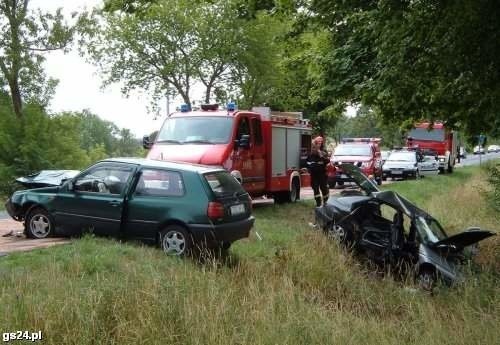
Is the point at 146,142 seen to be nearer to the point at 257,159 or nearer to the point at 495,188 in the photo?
the point at 257,159

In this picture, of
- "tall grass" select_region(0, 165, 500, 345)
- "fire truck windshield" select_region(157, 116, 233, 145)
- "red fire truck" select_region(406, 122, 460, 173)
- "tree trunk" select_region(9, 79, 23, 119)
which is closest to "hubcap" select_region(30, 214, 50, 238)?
"tall grass" select_region(0, 165, 500, 345)

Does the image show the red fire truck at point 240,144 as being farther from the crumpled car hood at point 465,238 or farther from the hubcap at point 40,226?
the crumpled car hood at point 465,238

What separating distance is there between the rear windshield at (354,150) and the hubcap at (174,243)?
18.8 metres

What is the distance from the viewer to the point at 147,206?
29.9 feet

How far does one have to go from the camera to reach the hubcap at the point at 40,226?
9789 millimetres

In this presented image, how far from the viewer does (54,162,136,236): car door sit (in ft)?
30.6

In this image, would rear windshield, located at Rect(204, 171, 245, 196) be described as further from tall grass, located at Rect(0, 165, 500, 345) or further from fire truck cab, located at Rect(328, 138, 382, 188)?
fire truck cab, located at Rect(328, 138, 382, 188)

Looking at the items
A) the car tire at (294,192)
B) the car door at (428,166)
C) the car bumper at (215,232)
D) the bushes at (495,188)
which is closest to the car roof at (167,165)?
the car bumper at (215,232)

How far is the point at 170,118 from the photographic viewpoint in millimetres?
14195

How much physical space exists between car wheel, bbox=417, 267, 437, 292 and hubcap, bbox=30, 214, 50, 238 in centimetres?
560

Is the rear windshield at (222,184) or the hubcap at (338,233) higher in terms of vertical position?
the rear windshield at (222,184)

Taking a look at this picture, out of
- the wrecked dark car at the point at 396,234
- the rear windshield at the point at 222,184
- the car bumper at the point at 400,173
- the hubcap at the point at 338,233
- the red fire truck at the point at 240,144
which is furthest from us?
the car bumper at the point at 400,173

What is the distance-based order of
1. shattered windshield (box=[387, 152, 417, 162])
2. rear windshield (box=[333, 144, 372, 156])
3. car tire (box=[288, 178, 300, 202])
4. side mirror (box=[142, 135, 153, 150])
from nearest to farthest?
1. side mirror (box=[142, 135, 153, 150])
2. car tire (box=[288, 178, 300, 202])
3. rear windshield (box=[333, 144, 372, 156])
4. shattered windshield (box=[387, 152, 417, 162])

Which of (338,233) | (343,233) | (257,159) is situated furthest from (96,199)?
(257,159)
